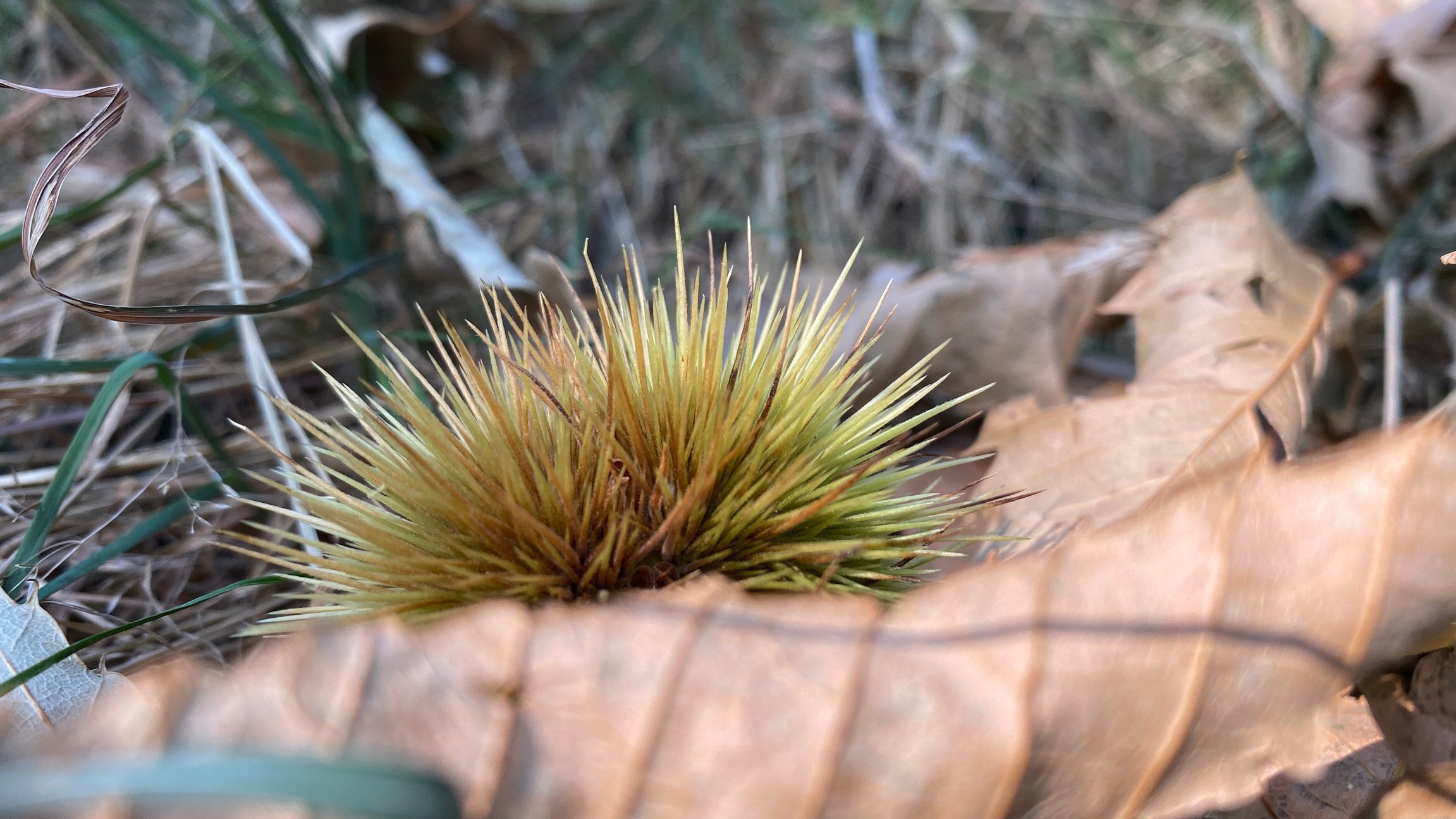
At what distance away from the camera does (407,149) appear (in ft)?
6.14

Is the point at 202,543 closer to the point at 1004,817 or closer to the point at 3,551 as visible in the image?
the point at 3,551

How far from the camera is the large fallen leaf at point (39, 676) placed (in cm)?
83

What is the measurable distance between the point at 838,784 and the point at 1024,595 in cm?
17

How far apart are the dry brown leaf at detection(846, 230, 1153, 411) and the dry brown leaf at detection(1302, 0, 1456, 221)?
55 centimetres

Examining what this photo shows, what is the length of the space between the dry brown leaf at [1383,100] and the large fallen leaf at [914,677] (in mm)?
1295

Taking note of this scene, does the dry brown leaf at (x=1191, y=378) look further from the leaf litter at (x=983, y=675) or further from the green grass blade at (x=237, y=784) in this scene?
the green grass blade at (x=237, y=784)

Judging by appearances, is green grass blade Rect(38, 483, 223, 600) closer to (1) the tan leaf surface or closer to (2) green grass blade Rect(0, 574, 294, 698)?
(2) green grass blade Rect(0, 574, 294, 698)

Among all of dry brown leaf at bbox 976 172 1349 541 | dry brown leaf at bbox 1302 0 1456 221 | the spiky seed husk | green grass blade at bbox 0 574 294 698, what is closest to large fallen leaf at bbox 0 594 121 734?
green grass blade at bbox 0 574 294 698

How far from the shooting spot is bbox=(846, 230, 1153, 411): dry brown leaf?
131 centimetres

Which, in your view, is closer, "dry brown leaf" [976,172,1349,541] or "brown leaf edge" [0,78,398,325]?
"brown leaf edge" [0,78,398,325]

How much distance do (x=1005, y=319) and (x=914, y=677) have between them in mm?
878

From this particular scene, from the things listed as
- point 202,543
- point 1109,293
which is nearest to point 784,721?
point 202,543

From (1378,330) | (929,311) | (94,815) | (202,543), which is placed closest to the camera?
(94,815)

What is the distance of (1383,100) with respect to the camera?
1.66 meters
